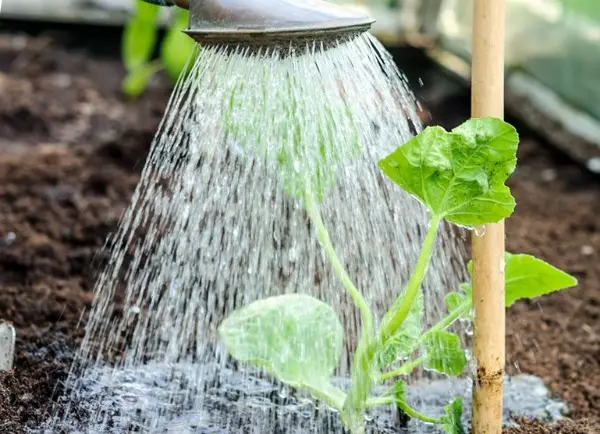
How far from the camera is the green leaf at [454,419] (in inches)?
67.3

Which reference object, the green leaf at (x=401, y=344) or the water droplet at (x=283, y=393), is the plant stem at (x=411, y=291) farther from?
the water droplet at (x=283, y=393)

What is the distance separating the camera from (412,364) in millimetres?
1680

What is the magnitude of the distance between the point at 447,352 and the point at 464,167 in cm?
33

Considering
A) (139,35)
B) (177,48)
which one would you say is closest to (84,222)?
(177,48)

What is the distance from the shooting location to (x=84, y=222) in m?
3.02

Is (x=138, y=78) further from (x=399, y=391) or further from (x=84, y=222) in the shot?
(x=399, y=391)

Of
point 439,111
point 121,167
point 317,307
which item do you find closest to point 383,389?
point 317,307

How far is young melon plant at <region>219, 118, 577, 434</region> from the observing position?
5.07 ft

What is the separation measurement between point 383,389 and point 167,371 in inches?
17.0

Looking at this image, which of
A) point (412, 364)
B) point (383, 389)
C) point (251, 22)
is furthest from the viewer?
point (383, 389)

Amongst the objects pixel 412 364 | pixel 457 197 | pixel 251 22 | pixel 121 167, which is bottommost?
pixel 121 167

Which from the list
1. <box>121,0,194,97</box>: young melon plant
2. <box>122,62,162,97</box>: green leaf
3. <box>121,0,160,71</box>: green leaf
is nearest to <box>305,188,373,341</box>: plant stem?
<box>121,0,194,97</box>: young melon plant

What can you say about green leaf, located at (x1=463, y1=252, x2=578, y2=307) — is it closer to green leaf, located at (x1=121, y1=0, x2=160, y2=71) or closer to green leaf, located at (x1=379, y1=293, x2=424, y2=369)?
green leaf, located at (x1=379, y1=293, x2=424, y2=369)

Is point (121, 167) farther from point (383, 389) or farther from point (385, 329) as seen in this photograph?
point (385, 329)
